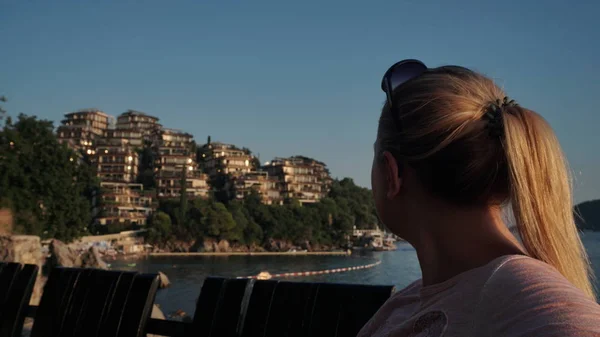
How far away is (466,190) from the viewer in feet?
2.91

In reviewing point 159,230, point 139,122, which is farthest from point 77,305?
point 139,122

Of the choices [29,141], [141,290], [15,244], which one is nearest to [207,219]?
[29,141]

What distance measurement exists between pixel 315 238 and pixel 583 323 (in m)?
65.4

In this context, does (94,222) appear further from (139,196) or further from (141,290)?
(141,290)

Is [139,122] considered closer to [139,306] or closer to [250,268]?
[250,268]

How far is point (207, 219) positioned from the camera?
5834 cm

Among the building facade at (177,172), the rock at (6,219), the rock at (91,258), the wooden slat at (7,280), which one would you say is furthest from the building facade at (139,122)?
the wooden slat at (7,280)

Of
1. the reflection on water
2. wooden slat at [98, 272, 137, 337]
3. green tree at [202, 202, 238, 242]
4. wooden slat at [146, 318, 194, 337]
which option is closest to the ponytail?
wooden slat at [146, 318, 194, 337]

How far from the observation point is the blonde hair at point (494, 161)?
84 cm

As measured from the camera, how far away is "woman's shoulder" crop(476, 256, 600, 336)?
61cm

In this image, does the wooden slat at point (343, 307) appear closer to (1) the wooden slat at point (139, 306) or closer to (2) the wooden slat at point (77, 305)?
(1) the wooden slat at point (139, 306)

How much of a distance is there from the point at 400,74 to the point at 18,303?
2403mm

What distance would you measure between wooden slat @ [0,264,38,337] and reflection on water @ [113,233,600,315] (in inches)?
963

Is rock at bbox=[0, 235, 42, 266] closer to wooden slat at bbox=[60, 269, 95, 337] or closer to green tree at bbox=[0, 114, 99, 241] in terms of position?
wooden slat at bbox=[60, 269, 95, 337]
